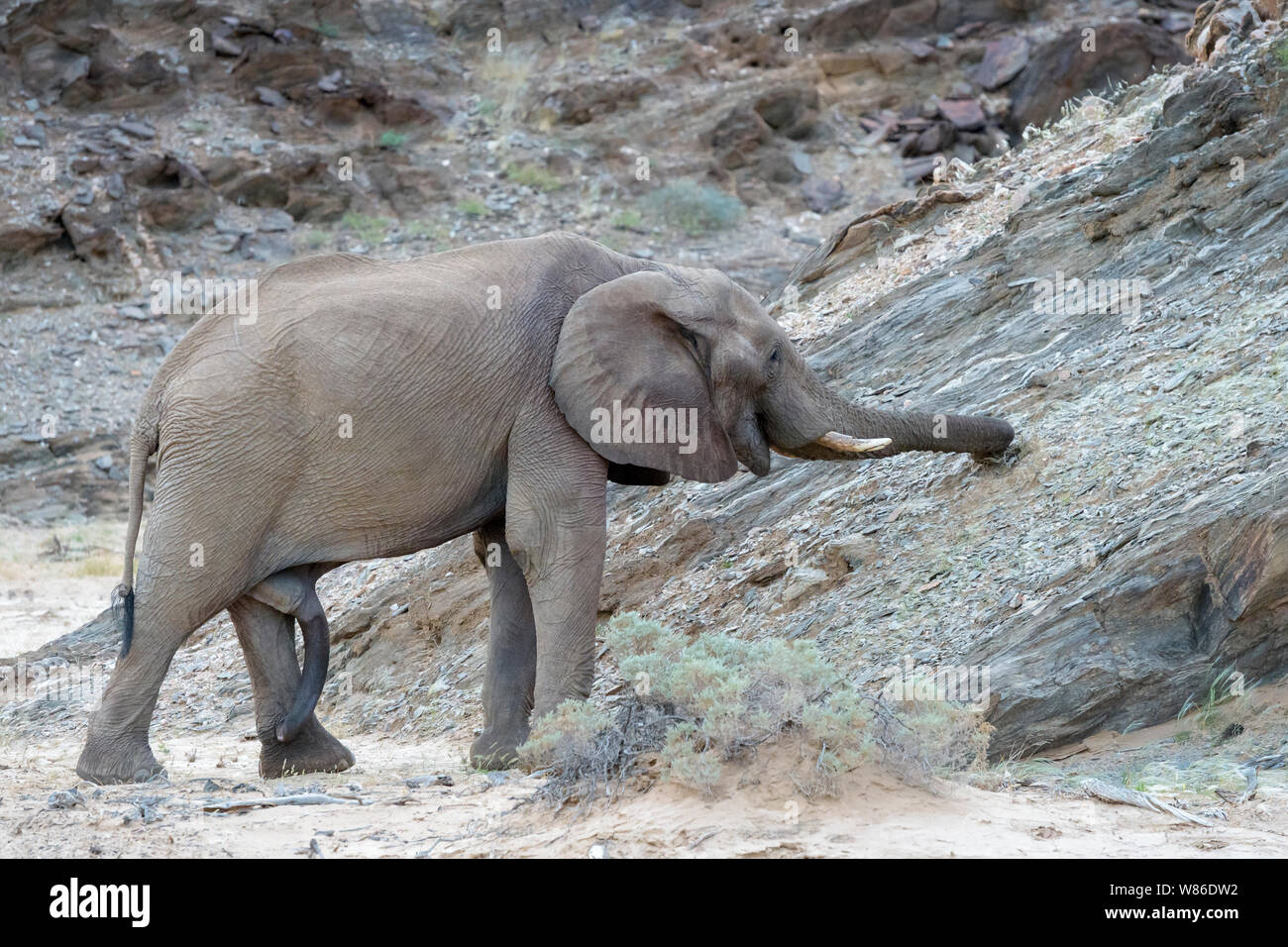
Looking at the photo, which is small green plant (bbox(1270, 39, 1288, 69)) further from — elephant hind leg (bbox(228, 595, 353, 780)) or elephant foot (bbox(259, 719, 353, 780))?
elephant foot (bbox(259, 719, 353, 780))

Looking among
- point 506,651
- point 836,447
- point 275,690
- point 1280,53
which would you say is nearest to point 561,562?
point 506,651

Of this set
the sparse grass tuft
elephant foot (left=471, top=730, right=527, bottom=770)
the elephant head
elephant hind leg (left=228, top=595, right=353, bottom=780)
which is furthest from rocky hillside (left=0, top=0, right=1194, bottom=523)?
the sparse grass tuft

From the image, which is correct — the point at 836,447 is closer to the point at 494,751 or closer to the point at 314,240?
the point at 494,751

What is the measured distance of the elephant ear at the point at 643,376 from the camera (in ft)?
28.8

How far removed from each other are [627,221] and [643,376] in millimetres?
23187

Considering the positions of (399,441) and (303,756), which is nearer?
(399,441)

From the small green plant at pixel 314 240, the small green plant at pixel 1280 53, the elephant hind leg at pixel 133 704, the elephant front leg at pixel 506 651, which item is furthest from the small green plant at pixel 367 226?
the elephant hind leg at pixel 133 704

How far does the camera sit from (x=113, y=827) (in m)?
6.73

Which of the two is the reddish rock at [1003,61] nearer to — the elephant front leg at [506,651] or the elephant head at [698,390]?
the elephant head at [698,390]

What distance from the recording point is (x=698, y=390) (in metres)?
9.19

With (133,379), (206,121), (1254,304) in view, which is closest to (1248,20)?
(1254,304)

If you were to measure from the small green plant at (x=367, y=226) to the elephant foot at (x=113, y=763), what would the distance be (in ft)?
75.3

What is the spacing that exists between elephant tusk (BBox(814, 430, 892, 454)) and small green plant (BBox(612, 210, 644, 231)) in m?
22.4
